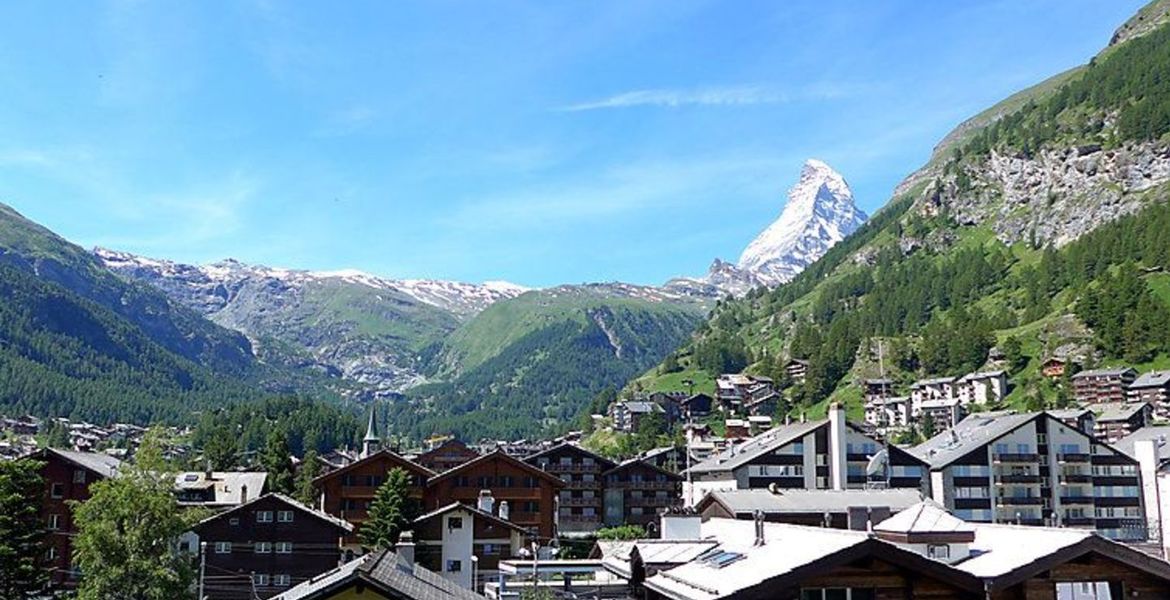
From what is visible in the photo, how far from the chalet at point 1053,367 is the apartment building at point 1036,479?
278 ft

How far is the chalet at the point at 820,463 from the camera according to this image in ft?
283

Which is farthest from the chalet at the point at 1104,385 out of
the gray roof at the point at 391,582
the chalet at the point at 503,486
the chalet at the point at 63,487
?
the gray roof at the point at 391,582

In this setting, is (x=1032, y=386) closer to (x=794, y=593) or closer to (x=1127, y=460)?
(x=1127, y=460)

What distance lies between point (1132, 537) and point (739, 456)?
33157mm

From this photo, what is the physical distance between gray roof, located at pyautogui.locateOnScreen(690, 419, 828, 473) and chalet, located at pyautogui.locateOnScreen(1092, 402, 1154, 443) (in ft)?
229

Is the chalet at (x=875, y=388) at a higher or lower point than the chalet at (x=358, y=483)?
higher

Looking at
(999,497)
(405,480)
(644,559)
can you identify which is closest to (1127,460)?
(999,497)

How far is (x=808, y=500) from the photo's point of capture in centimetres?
6694

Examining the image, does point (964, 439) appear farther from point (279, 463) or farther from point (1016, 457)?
point (279, 463)

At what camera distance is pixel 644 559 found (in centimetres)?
3359

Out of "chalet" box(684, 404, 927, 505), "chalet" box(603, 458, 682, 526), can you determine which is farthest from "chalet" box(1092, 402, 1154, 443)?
"chalet" box(684, 404, 927, 505)

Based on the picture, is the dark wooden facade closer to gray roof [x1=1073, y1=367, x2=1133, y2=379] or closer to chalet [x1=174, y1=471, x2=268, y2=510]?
chalet [x1=174, y1=471, x2=268, y2=510]

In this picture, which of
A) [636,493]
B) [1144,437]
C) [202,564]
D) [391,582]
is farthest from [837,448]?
[391,582]

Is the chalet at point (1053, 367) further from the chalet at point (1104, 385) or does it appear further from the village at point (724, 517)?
the village at point (724, 517)
